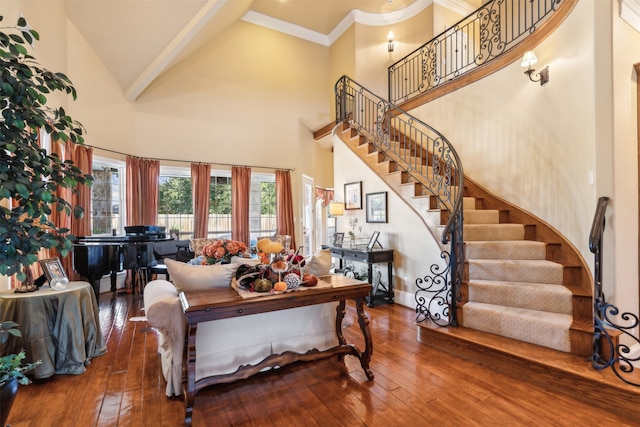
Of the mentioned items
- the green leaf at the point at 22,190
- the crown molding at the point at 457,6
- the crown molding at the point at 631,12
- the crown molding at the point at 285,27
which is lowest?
the green leaf at the point at 22,190

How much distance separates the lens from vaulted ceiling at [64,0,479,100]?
4.43m

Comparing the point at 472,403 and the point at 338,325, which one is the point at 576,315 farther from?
the point at 338,325

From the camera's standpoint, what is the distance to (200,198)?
634 centimetres

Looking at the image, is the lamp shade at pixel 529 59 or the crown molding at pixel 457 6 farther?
the crown molding at pixel 457 6

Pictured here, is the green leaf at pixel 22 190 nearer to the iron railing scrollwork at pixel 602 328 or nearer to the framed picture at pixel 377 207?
the iron railing scrollwork at pixel 602 328

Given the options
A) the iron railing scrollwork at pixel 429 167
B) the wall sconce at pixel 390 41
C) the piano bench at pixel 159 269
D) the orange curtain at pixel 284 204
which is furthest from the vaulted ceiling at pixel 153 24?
the piano bench at pixel 159 269

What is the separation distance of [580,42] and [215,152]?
613 cm

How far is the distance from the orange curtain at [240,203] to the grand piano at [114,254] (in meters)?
1.67

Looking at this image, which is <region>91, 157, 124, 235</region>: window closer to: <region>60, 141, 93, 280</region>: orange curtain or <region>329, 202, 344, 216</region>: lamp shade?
<region>60, 141, 93, 280</region>: orange curtain

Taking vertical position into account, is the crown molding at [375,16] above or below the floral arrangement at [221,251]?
above

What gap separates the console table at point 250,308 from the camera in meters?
1.92

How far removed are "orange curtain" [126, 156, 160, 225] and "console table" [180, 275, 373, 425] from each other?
4243mm

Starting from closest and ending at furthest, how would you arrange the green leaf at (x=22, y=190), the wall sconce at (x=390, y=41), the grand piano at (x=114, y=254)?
the green leaf at (x=22, y=190) → the grand piano at (x=114, y=254) → the wall sconce at (x=390, y=41)

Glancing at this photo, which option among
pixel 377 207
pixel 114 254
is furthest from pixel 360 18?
pixel 114 254
